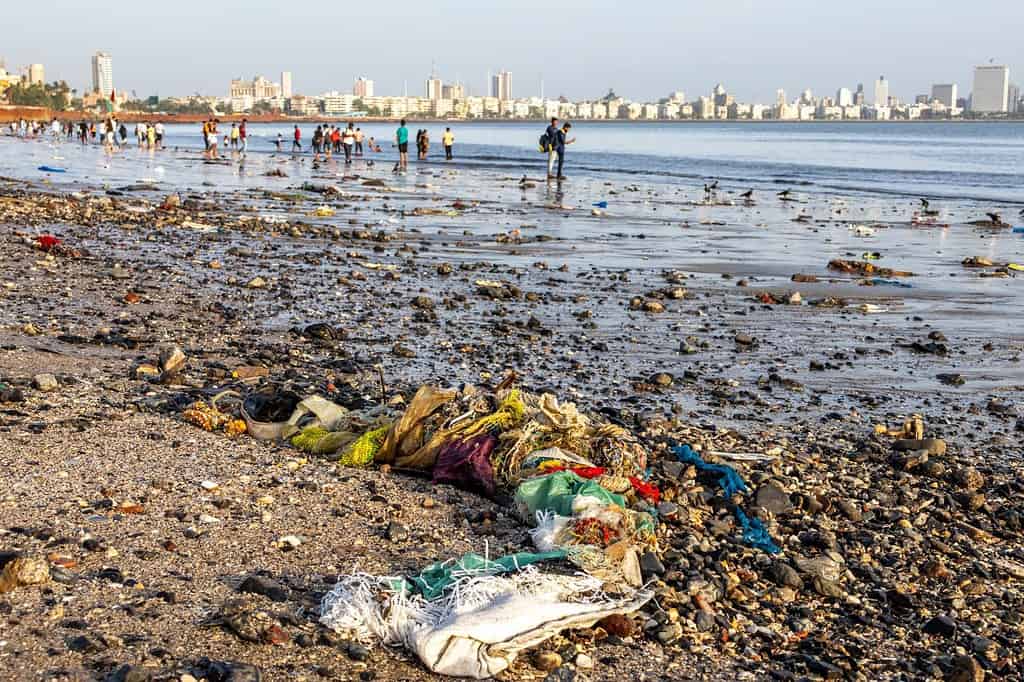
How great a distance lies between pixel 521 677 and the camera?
442 centimetres

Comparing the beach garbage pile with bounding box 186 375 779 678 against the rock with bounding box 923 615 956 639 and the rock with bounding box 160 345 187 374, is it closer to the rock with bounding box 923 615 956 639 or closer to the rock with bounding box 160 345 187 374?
the rock with bounding box 923 615 956 639

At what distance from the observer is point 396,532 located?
19.2 feet

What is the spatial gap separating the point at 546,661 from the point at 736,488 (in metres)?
2.65

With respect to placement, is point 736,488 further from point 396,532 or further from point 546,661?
point 546,661

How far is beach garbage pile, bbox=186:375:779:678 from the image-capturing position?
181 inches

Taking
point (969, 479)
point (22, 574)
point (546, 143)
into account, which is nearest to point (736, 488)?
Answer: point (969, 479)

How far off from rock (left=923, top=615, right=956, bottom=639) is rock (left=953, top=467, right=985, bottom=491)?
2.16 meters

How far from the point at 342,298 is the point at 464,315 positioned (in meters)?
1.81

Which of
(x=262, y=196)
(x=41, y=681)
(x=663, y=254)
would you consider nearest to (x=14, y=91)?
(x=262, y=196)

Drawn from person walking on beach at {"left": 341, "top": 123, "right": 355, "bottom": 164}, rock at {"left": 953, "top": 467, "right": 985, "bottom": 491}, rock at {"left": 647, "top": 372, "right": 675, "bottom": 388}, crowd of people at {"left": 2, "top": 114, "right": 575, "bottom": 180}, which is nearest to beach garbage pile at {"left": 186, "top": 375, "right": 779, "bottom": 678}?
rock at {"left": 953, "top": 467, "right": 985, "bottom": 491}

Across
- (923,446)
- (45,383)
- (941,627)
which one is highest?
(45,383)

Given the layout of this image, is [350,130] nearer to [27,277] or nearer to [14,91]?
[27,277]

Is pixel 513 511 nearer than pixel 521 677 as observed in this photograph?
No

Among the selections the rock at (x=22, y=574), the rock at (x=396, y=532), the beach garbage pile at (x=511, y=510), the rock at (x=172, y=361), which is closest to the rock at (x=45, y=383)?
the rock at (x=172, y=361)
